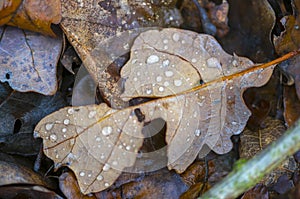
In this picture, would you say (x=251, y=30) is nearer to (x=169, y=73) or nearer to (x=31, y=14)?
(x=169, y=73)

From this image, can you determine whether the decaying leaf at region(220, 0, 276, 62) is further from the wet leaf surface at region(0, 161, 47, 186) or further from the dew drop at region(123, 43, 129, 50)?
the wet leaf surface at region(0, 161, 47, 186)

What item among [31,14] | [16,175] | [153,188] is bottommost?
[153,188]

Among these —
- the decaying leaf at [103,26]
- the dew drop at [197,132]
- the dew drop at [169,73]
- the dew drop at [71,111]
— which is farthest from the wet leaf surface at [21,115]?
the dew drop at [197,132]

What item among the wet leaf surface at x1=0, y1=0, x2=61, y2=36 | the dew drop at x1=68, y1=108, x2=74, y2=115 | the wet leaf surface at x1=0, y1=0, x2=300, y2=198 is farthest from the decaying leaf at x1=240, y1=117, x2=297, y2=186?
the wet leaf surface at x1=0, y1=0, x2=61, y2=36

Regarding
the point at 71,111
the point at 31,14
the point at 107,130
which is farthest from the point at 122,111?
the point at 31,14

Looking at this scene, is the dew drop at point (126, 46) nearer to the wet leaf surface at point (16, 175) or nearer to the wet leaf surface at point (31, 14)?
the wet leaf surface at point (31, 14)

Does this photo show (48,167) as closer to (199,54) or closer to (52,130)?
(52,130)
